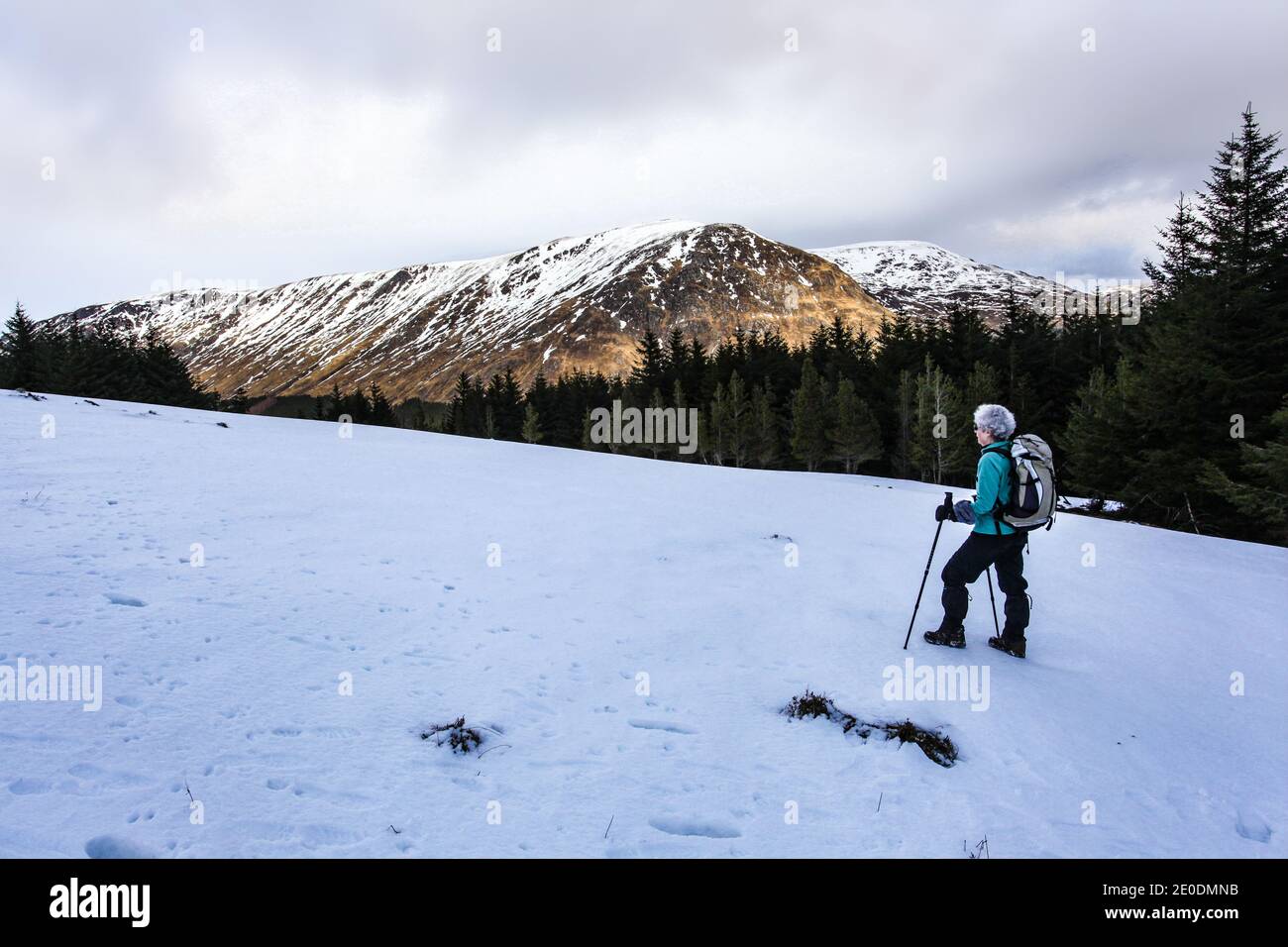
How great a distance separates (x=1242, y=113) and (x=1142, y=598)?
33.4m

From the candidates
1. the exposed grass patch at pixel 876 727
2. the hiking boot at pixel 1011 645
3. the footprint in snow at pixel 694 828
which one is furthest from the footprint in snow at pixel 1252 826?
the footprint in snow at pixel 694 828

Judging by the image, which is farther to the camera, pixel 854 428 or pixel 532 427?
pixel 532 427

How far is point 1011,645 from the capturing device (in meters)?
6.70

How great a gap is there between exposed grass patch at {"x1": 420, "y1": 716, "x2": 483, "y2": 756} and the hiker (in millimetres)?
5113

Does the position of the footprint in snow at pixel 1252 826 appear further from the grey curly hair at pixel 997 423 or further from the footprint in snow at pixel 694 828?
the grey curly hair at pixel 997 423

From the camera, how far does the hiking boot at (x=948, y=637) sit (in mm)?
6738

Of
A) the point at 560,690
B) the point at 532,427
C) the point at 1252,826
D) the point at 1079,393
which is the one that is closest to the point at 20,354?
the point at 532,427

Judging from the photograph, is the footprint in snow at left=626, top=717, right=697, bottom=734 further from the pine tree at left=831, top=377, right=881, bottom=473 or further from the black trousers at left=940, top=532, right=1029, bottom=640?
the pine tree at left=831, top=377, right=881, bottom=473

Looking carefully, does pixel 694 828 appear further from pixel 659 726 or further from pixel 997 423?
pixel 997 423

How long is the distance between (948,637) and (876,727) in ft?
7.59

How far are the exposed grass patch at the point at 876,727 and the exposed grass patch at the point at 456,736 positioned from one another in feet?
8.78

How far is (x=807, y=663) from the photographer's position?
6.21m

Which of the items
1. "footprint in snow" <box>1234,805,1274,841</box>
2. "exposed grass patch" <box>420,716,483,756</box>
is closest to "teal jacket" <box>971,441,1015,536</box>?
"footprint in snow" <box>1234,805,1274,841</box>
